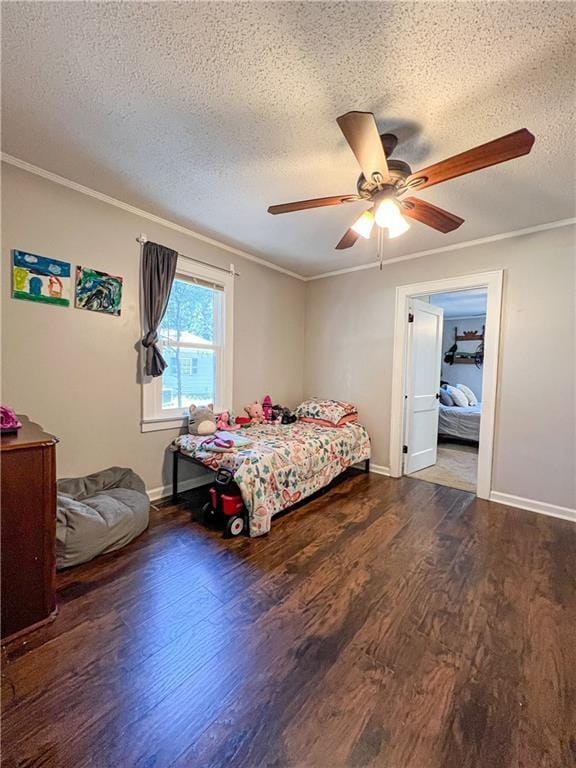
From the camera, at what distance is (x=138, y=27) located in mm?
1274

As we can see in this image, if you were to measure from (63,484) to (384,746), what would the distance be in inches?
94.1

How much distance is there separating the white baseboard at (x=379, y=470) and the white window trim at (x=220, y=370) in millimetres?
1926

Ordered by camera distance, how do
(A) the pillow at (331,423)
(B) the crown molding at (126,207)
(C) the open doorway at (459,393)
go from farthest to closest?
(C) the open doorway at (459,393), (A) the pillow at (331,423), (B) the crown molding at (126,207)

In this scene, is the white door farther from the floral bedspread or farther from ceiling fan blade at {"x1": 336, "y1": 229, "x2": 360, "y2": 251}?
ceiling fan blade at {"x1": 336, "y1": 229, "x2": 360, "y2": 251}

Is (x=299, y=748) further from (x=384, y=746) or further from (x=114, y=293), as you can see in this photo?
(x=114, y=293)

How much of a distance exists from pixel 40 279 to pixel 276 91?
196cm

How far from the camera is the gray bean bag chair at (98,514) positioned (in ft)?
6.46

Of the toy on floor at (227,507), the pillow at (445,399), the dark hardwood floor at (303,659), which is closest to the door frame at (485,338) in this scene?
the dark hardwood floor at (303,659)

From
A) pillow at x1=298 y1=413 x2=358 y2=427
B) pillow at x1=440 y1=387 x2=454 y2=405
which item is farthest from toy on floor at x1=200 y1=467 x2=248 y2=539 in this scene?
pillow at x1=440 y1=387 x2=454 y2=405

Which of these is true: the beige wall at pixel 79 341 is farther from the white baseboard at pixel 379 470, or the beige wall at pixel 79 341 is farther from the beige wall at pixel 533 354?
the beige wall at pixel 533 354

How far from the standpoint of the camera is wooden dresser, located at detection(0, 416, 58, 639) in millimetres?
1445

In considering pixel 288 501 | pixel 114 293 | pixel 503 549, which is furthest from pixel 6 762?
pixel 503 549

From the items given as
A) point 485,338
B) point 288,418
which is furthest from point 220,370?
point 485,338

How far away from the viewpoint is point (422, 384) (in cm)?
404
